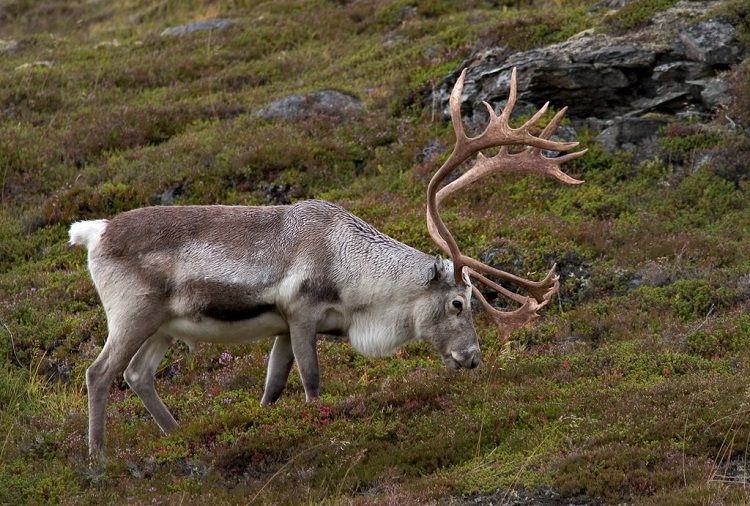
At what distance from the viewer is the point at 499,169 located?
1023 cm

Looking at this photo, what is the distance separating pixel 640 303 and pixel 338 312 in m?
3.50

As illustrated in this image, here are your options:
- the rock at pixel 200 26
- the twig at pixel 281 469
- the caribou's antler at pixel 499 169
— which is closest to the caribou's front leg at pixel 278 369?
the twig at pixel 281 469

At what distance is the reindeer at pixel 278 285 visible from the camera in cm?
945

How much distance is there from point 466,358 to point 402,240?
381 centimetres

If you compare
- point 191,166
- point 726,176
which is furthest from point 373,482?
point 191,166

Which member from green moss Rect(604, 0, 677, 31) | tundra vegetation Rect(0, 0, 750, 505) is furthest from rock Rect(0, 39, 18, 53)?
green moss Rect(604, 0, 677, 31)

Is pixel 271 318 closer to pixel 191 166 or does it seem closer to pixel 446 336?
pixel 446 336

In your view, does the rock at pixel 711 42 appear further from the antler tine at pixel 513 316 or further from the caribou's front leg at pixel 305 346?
the caribou's front leg at pixel 305 346

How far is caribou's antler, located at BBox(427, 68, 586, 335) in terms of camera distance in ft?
31.7

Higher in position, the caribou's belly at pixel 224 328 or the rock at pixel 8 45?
the caribou's belly at pixel 224 328

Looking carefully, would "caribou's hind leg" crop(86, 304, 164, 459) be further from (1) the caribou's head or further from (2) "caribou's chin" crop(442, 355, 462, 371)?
(2) "caribou's chin" crop(442, 355, 462, 371)

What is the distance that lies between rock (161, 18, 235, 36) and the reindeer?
1511 cm

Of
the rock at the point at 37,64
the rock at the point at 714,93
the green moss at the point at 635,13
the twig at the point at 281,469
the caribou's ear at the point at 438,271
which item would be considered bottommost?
the rock at the point at 37,64

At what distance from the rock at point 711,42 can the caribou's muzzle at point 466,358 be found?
26.2 ft
